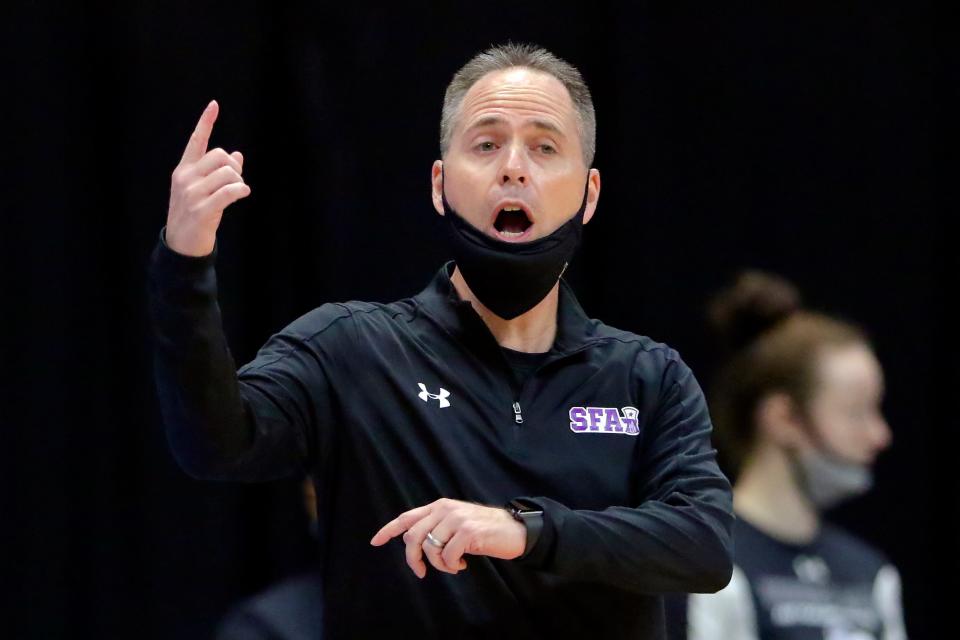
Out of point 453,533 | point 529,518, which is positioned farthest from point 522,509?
point 453,533

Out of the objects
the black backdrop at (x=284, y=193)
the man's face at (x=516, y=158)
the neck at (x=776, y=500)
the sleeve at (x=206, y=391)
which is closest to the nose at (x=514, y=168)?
the man's face at (x=516, y=158)

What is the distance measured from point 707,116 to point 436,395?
241 centimetres

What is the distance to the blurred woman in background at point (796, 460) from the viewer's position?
10.8ft

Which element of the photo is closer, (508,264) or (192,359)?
(192,359)

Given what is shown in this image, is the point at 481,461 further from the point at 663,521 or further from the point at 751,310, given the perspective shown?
the point at 751,310

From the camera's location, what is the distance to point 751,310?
367 cm

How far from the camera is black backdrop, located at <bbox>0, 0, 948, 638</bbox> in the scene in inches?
146

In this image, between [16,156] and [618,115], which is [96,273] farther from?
[618,115]

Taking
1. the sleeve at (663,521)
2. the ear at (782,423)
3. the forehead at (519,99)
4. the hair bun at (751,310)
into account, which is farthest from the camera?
the hair bun at (751,310)

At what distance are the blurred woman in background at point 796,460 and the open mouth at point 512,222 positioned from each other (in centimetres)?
131

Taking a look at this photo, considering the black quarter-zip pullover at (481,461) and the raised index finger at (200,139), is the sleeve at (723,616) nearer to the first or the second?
the black quarter-zip pullover at (481,461)

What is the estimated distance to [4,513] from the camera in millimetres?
3684

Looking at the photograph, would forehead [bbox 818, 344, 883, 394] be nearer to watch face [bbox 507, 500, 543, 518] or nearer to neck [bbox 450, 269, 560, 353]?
neck [bbox 450, 269, 560, 353]

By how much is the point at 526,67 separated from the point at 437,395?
53cm
